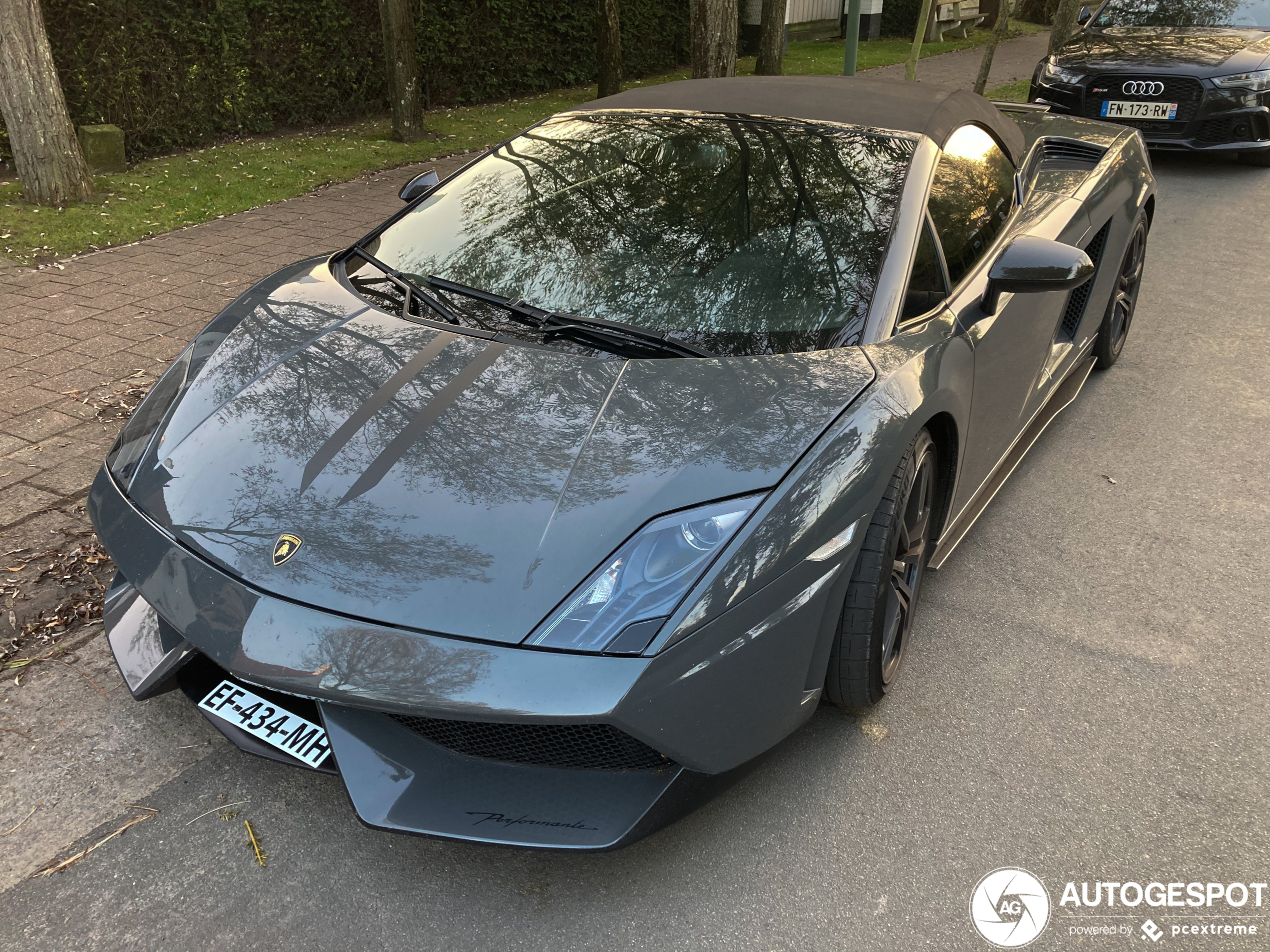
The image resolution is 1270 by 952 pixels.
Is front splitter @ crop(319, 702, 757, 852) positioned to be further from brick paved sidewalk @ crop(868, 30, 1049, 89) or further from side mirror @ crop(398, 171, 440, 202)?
brick paved sidewalk @ crop(868, 30, 1049, 89)

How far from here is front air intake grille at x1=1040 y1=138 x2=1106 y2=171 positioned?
4035mm

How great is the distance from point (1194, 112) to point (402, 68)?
682 cm

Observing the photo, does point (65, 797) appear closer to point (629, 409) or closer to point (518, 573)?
point (518, 573)

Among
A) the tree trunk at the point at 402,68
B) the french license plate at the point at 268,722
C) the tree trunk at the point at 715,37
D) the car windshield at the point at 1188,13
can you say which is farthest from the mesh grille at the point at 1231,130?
the french license plate at the point at 268,722

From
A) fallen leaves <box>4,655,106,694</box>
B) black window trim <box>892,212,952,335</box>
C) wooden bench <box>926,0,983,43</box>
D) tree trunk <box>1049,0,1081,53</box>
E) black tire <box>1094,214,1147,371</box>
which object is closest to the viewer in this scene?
black window trim <box>892,212,952,335</box>

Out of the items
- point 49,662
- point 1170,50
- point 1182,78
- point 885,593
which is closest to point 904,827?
point 885,593

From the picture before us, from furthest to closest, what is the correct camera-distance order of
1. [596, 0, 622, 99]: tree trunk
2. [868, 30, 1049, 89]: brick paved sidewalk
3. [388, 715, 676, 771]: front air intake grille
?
[868, 30, 1049, 89]: brick paved sidewalk < [596, 0, 622, 99]: tree trunk < [388, 715, 676, 771]: front air intake grille

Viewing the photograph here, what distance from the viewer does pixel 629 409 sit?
2.20 m

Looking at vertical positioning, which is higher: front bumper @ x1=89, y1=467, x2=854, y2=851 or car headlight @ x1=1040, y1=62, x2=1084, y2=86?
car headlight @ x1=1040, y1=62, x2=1084, y2=86

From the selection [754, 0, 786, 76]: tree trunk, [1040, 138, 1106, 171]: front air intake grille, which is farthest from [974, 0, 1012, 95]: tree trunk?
[1040, 138, 1106, 171]: front air intake grille

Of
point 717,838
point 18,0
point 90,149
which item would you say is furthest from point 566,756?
point 90,149

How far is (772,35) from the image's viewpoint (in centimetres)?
1256

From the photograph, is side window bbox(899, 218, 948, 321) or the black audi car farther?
the black audi car

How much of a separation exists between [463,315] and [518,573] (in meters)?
0.99
